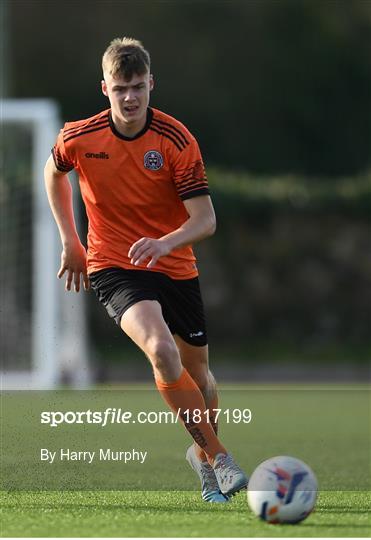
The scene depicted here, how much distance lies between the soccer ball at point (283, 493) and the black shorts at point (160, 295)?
3.55ft

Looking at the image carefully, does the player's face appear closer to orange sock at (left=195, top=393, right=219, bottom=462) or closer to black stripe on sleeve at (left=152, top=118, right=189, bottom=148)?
black stripe on sleeve at (left=152, top=118, right=189, bottom=148)

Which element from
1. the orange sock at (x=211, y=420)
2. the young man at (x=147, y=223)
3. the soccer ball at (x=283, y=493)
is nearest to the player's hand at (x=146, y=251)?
the young man at (x=147, y=223)

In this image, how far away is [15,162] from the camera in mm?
16078

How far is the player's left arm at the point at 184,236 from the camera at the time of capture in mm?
5672

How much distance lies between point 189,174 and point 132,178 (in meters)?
0.31

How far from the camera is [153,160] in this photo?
623 centimetres

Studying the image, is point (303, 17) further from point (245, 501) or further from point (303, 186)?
point (245, 501)

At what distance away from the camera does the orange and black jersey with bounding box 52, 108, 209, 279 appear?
623 centimetres

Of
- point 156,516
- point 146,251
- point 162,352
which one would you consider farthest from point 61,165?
point 156,516

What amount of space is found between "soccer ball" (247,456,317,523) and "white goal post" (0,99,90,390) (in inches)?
340

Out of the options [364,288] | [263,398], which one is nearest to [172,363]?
[263,398]

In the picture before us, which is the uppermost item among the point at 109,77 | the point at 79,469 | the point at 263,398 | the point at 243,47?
the point at 243,47

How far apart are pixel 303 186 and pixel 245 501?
17.0 m

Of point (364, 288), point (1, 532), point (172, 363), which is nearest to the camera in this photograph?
point (1, 532)
